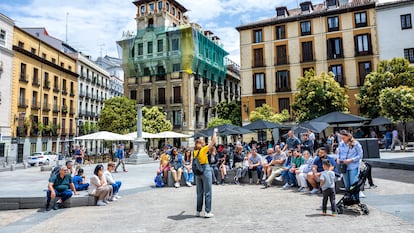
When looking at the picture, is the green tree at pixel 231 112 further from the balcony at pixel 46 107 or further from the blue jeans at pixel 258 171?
the blue jeans at pixel 258 171

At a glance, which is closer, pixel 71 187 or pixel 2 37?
pixel 71 187

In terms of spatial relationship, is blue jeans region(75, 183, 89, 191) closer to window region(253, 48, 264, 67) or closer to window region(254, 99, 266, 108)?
window region(254, 99, 266, 108)

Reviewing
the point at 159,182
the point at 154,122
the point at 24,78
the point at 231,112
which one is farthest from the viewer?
the point at 231,112

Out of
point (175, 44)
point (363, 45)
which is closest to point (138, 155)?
point (363, 45)

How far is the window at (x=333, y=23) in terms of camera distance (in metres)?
34.8

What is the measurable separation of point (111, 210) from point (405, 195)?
24.5ft

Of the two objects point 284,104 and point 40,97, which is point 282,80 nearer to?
point 284,104

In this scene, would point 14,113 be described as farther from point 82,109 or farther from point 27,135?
point 82,109

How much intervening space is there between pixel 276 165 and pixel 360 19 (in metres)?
29.6

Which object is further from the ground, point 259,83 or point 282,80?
point 282,80

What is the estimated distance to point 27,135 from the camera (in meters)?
36.0

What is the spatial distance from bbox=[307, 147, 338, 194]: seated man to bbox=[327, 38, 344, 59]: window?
94.7ft

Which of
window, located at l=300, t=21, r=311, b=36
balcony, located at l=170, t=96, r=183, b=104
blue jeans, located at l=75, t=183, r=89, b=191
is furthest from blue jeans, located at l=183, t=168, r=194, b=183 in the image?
balcony, located at l=170, t=96, r=183, b=104

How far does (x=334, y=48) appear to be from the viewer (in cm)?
3491
